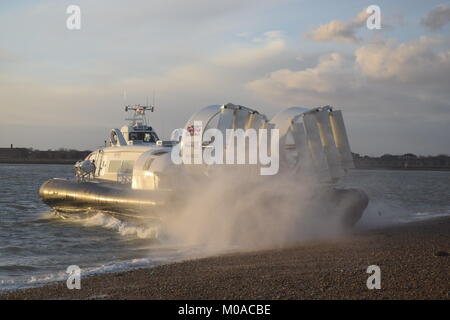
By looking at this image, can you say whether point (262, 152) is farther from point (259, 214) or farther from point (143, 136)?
point (143, 136)

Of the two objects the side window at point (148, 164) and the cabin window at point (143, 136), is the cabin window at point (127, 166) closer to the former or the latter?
the cabin window at point (143, 136)

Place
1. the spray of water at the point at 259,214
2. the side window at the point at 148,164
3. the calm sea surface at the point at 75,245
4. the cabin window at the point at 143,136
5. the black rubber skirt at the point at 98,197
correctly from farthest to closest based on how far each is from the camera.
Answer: the cabin window at the point at 143,136 < the side window at the point at 148,164 < the black rubber skirt at the point at 98,197 < the spray of water at the point at 259,214 < the calm sea surface at the point at 75,245

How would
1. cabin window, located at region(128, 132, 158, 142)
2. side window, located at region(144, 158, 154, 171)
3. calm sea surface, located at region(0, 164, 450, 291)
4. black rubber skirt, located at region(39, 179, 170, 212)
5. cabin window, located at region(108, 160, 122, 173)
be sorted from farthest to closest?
cabin window, located at region(128, 132, 158, 142), cabin window, located at region(108, 160, 122, 173), side window, located at region(144, 158, 154, 171), black rubber skirt, located at region(39, 179, 170, 212), calm sea surface, located at region(0, 164, 450, 291)

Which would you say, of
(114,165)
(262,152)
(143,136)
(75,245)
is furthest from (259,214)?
(143,136)

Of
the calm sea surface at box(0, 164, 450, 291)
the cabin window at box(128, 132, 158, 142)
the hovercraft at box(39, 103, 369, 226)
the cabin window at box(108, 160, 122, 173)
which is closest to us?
the calm sea surface at box(0, 164, 450, 291)

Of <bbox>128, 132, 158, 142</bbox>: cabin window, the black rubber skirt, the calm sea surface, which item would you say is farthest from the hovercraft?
<bbox>128, 132, 158, 142</bbox>: cabin window

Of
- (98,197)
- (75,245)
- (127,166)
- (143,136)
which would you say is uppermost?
(143,136)

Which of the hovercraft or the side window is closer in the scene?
the hovercraft

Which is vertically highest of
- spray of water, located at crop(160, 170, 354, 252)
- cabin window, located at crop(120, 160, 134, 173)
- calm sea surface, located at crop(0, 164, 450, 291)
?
cabin window, located at crop(120, 160, 134, 173)

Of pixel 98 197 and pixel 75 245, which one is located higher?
pixel 98 197

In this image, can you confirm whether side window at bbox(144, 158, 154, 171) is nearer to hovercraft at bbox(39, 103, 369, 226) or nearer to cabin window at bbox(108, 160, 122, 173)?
hovercraft at bbox(39, 103, 369, 226)

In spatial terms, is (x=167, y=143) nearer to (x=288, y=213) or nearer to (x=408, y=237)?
(x=288, y=213)

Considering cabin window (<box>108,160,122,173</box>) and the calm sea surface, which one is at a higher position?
cabin window (<box>108,160,122,173</box>)

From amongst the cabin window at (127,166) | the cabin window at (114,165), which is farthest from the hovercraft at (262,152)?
the cabin window at (114,165)
